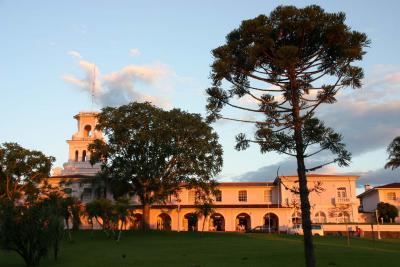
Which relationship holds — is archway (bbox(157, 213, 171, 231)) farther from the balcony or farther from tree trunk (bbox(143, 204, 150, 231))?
the balcony

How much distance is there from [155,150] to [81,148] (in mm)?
23854

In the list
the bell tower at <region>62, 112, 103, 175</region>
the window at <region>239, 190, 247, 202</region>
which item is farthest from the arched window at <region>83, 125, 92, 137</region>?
the window at <region>239, 190, 247, 202</region>

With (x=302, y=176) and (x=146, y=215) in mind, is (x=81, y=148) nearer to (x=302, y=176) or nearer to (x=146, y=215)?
(x=146, y=215)

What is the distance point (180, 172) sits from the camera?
171ft

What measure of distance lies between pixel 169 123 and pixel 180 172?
17.8 ft

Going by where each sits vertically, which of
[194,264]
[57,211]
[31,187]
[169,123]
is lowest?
[194,264]

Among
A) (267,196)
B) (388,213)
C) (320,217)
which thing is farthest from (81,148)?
(388,213)

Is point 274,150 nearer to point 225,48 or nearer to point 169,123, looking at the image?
point 225,48

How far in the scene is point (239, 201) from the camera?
71.0 meters

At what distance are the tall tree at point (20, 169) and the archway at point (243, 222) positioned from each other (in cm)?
2732

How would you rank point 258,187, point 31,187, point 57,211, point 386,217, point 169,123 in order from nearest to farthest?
point 57,211 < point 169,123 < point 31,187 < point 386,217 < point 258,187

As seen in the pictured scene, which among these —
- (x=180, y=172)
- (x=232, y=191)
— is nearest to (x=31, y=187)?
(x=180, y=172)

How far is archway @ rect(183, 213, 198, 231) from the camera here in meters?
70.2

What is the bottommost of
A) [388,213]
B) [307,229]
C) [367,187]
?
[307,229]
